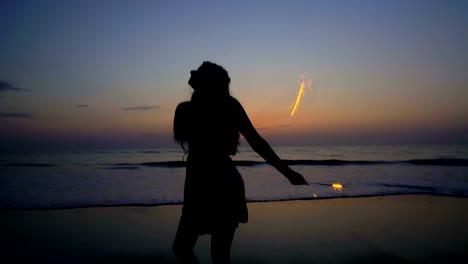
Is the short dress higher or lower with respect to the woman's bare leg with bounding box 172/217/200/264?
higher

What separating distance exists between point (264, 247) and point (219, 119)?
3.20 metres

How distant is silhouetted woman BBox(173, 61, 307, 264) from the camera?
73.5 inches

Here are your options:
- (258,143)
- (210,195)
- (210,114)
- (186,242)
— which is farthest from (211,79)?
(186,242)

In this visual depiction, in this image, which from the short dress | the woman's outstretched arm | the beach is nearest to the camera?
the woman's outstretched arm

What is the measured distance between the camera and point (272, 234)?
515 cm

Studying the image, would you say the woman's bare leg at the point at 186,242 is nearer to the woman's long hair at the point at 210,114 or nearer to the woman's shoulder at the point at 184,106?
the woman's long hair at the point at 210,114

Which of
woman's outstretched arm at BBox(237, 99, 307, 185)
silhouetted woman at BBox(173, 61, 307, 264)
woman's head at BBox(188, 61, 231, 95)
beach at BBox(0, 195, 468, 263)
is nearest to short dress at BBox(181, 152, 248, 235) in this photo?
silhouetted woman at BBox(173, 61, 307, 264)

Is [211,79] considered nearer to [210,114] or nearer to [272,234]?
[210,114]

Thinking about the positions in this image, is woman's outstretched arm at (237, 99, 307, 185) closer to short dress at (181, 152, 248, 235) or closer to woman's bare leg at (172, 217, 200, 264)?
short dress at (181, 152, 248, 235)

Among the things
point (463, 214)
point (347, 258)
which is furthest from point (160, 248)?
point (463, 214)

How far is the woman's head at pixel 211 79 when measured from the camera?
189 cm

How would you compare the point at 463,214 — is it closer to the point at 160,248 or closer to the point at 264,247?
the point at 264,247

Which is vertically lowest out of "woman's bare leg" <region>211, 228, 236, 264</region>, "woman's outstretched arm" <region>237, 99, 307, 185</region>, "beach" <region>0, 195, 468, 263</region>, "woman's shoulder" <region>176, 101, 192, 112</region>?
"beach" <region>0, 195, 468, 263</region>

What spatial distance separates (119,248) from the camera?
15.2ft
